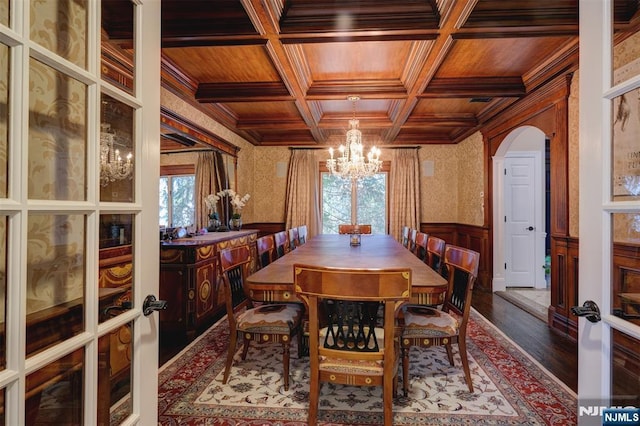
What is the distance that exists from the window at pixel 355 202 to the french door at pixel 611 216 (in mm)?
4876

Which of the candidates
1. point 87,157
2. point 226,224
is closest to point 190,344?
point 226,224

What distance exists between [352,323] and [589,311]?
0.95 metres

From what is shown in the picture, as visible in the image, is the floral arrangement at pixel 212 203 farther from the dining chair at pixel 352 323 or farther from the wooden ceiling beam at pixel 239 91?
the dining chair at pixel 352 323

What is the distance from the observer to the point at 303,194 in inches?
225

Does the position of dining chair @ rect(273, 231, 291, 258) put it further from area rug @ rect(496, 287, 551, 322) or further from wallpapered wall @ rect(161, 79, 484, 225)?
area rug @ rect(496, 287, 551, 322)

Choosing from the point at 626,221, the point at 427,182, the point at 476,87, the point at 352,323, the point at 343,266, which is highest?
the point at 476,87

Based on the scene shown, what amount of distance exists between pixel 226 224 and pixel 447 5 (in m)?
3.58

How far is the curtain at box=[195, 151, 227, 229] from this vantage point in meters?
3.76

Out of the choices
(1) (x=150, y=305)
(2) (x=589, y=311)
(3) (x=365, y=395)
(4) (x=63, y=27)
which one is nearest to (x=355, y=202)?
(3) (x=365, y=395)

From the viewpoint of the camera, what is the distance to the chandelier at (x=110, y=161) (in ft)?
2.70

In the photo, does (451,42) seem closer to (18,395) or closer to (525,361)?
(525,361)

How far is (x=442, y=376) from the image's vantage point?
2117 millimetres

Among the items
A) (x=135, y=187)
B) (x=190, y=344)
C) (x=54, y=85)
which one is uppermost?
(x=54, y=85)

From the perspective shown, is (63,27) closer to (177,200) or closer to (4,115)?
(4,115)
